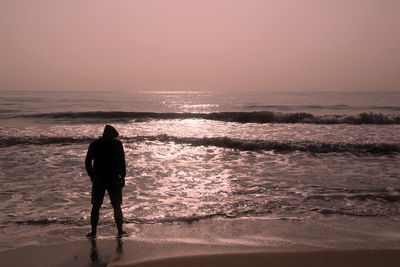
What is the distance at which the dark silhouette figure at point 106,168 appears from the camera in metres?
5.72

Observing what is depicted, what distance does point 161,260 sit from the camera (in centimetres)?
472

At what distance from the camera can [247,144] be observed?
16.1 meters

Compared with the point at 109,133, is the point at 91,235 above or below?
below

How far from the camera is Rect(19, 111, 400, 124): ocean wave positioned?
87.5ft

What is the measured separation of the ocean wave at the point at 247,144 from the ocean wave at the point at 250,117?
36.4 ft

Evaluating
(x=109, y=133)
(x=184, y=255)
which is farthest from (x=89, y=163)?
(x=184, y=255)

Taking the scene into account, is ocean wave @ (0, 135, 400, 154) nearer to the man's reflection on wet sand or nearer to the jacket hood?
the jacket hood

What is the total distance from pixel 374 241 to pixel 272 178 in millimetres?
4662

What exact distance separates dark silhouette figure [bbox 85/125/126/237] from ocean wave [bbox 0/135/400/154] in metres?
10.4

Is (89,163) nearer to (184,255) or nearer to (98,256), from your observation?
(98,256)

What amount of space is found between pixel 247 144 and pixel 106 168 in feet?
36.0

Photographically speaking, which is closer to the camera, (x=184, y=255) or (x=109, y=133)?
(x=184, y=255)

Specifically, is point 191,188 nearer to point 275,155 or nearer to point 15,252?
point 15,252

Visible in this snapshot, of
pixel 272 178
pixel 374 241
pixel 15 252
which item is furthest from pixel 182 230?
pixel 272 178
